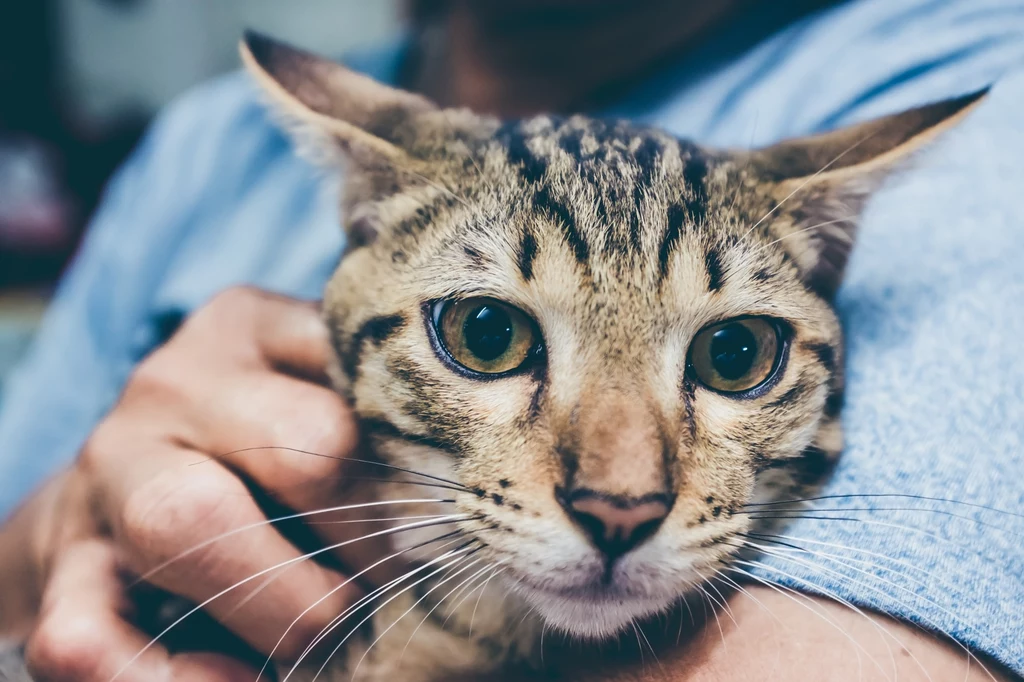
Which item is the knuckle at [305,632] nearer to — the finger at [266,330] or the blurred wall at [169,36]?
the finger at [266,330]

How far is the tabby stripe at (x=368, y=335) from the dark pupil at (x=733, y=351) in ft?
0.76

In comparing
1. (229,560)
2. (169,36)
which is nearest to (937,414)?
(229,560)

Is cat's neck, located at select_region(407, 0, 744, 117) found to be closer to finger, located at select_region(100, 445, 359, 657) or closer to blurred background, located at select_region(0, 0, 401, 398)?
finger, located at select_region(100, 445, 359, 657)

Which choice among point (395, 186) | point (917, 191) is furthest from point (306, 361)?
point (917, 191)

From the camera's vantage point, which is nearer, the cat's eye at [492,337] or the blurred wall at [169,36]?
the cat's eye at [492,337]

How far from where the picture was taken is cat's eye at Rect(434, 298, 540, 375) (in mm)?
484

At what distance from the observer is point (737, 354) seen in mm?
499

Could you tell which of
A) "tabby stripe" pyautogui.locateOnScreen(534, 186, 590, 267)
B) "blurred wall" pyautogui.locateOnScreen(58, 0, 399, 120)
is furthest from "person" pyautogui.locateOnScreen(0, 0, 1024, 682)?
"blurred wall" pyautogui.locateOnScreen(58, 0, 399, 120)

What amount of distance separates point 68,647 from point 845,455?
1.92 ft

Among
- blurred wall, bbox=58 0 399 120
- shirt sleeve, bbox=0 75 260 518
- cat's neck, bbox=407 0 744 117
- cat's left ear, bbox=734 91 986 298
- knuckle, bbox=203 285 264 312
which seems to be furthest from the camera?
blurred wall, bbox=58 0 399 120

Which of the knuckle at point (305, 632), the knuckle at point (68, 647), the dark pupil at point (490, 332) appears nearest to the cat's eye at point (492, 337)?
the dark pupil at point (490, 332)

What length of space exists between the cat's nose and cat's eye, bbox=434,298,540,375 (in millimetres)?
110

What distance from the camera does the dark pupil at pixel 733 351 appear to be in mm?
495

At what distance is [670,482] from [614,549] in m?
0.06
